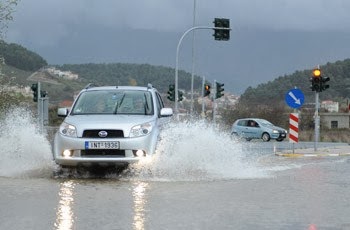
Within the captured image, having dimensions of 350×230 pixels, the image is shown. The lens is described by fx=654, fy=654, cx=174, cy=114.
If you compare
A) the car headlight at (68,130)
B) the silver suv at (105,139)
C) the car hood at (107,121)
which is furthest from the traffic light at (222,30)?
the car headlight at (68,130)

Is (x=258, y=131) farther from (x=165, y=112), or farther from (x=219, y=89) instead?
(x=165, y=112)

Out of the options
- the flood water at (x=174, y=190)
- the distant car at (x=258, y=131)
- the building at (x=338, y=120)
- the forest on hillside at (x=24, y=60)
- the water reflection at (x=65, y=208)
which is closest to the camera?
the water reflection at (x=65, y=208)

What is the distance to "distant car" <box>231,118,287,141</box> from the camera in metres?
42.9

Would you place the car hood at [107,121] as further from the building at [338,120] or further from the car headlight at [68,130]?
the building at [338,120]

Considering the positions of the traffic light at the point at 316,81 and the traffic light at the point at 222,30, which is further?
the traffic light at the point at 222,30

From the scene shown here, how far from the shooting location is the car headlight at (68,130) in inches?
489

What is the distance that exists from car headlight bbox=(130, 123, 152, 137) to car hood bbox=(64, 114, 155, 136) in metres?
0.07

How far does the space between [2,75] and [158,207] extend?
14.0 m

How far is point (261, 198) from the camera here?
10.3 meters

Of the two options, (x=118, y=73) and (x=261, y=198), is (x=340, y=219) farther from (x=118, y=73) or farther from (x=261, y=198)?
(x=118, y=73)

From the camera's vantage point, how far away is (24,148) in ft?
50.9

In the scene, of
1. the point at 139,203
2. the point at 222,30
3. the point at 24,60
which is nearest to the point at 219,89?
the point at 222,30

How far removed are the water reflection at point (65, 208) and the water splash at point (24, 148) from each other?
3256 mm

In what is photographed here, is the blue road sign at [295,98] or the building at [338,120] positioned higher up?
the blue road sign at [295,98]
